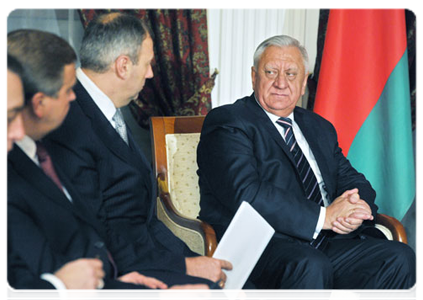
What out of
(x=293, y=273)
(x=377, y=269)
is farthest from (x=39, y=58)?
(x=377, y=269)

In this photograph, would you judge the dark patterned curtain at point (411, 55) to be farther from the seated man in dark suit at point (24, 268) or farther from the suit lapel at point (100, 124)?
the seated man in dark suit at point (24, 268)

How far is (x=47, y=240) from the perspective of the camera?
129 centimetres

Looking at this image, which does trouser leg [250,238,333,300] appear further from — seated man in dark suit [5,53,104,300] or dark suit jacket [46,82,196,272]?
seated man in dark suit [5,53,104,300]

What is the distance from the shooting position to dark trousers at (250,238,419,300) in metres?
2.15

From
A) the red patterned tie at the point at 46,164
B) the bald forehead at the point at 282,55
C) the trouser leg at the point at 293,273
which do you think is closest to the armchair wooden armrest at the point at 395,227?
the trouser leg at the point at 293,273

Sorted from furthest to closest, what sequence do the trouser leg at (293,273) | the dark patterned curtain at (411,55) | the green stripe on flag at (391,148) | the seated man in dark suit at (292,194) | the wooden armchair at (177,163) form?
the dark patterned curtain at (411,55) < the green stripe on flag at (391,148) < the wooden armchair at (177,163) < the seated man in dark suit at (292,194) < the trouser leg at (293,273)

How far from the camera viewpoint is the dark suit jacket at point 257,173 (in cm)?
228

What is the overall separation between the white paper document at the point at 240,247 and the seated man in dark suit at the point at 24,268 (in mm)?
529

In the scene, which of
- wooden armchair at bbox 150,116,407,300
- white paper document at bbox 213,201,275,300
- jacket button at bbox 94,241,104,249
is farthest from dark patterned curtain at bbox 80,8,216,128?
jacket button at bbox 94,241,104,249

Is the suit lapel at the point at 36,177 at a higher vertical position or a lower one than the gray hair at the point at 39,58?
lower

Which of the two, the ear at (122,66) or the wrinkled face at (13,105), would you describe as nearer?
the wrinkled face at (13,105)

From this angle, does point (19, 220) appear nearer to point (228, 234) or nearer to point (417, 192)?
point (228, 234)

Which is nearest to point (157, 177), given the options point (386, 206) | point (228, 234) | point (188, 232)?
point (188, 232)
